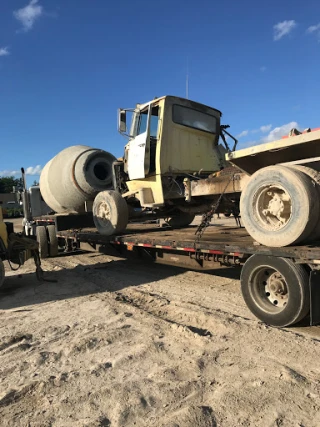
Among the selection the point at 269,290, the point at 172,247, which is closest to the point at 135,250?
the point at 172,247

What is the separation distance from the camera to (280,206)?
Answer: 4.49 m

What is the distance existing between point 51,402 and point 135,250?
4932mm

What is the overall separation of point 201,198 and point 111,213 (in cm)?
213

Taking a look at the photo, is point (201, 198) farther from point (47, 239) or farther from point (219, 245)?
point (47, 239)

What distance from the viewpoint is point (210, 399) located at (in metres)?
2.99

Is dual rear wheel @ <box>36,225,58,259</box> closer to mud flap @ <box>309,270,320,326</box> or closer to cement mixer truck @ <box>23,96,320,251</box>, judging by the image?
cement mixer truck @ <box>23,96,320,251</box>

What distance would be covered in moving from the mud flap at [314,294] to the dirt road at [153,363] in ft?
1.02

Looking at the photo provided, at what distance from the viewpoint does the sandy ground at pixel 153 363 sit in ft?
9.31

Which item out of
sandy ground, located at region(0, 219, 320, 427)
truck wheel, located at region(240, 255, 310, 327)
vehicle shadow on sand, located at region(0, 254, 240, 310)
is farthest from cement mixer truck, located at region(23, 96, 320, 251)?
sandy ground, located at region(0, 219, 320, 427)

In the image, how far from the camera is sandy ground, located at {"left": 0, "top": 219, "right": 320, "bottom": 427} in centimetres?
284

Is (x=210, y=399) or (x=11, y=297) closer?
(x=210, y=399)

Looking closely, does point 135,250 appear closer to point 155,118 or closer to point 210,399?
point 155,118

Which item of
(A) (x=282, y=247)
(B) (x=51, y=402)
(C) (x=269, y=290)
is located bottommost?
(B) (x=51, y=402)

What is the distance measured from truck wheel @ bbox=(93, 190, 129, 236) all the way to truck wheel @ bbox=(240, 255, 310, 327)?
411 cm
